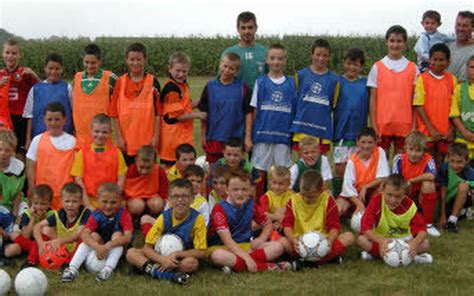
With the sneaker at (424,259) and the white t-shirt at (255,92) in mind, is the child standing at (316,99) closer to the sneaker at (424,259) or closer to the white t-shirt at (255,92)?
the white t-shirt at (255,92)

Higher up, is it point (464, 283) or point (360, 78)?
point (360, 78)

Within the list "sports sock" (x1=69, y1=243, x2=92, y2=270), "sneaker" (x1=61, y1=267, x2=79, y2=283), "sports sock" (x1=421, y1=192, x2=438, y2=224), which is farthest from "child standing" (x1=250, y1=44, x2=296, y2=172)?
"sneaker" (x1=61, y1=267, x2=79, y2=283)

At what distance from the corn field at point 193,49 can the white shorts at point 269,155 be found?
26.5 m

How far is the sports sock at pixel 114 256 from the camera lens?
520 cm

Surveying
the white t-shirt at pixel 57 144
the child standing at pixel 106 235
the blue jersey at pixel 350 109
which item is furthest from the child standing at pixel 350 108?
the white t-shirt at pixel 57 144

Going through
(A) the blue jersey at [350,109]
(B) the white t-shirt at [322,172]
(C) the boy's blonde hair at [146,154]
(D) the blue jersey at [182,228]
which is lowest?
(D) the blue jersey at [182,228]

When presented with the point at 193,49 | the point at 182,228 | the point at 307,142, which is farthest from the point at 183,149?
the point at 193,49

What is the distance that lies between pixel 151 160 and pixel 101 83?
126 cm

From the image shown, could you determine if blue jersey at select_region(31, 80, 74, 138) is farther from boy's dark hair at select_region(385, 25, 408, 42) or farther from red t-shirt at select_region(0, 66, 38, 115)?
boy's dark hair at select_region(385, 25, 408, 42)

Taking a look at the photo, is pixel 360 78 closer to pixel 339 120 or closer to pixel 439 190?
A: pixel 339 120

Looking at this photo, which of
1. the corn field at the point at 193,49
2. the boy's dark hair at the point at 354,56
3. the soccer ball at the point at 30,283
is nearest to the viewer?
the soccer ball at the point at 30,283

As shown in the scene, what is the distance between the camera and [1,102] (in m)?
7.13

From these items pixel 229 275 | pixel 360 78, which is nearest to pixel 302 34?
pixel 360 78

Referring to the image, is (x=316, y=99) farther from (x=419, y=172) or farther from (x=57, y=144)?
(x=57, y=144)
